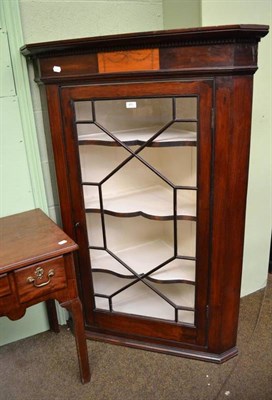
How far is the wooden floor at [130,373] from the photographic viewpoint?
150 cm

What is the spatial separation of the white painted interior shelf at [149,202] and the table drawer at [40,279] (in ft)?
1.21

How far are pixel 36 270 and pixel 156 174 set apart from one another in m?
0.62

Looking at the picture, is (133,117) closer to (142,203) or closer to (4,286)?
(142,203)

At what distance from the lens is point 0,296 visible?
1223 mm

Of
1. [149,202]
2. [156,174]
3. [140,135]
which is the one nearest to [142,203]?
[149,202]

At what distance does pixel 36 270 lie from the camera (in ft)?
4.14

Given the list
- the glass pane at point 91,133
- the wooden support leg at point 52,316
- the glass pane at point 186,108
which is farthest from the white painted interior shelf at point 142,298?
the glass pane at point 186,108

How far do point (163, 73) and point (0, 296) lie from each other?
101cm

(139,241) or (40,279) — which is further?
(139,241)

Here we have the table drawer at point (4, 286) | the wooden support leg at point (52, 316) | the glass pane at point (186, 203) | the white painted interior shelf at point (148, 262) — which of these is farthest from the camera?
the wooden support leg at point (52, 316)

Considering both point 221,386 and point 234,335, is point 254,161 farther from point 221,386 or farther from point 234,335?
point 221,386

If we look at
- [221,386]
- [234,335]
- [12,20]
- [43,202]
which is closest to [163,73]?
[12,20]

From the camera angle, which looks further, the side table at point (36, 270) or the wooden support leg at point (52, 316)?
the wooden support leg at point (52, 316)

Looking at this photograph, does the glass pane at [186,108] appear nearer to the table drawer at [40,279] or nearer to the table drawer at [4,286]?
the table drawer at [40,279]
